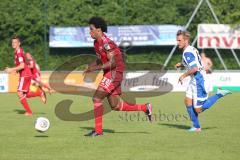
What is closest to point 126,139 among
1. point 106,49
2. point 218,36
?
point 106,49

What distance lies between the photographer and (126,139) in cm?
1157

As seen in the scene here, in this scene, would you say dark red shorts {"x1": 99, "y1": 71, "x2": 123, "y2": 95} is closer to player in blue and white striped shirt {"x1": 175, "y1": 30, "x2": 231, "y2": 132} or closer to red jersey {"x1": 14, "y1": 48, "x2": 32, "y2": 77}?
player in blue and white striped shirt {"x1": 175, "y1": 30, "x2": 231, "y2": 132}

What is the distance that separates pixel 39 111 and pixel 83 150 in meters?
8.78

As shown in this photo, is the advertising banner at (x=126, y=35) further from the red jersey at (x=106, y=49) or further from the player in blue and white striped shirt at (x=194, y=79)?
the red jersey at (x=106, y=49)

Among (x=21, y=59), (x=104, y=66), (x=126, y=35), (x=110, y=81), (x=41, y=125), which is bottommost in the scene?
(x=41, y=125)

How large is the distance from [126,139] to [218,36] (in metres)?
21.5

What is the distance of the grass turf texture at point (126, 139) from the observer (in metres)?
9.67

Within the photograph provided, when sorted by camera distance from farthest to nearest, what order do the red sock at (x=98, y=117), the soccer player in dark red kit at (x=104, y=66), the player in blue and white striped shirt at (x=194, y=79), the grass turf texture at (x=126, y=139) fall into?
the player in blue and white striped shirt at (x=194, y=79) < the red sock at (x=98, y=117) < the soccer player in dark red kit at (x=104, y=66) < the grass turf texture at (x=126, y=139)

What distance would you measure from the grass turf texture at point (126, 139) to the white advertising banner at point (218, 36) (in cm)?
1459

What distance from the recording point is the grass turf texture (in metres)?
9.67

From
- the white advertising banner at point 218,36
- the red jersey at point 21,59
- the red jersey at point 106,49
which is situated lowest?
the red jersey at point 106,49

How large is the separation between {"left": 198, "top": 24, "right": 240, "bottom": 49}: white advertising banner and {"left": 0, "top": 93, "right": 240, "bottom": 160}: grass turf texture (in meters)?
14.6

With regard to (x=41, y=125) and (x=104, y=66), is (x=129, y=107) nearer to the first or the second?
(x=104, y=66)

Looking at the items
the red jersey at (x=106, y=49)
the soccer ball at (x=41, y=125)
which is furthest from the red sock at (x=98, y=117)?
the soccer ball at (x=41, y=125)
